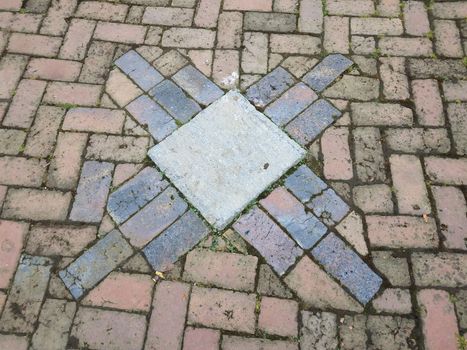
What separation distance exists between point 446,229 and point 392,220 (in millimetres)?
311

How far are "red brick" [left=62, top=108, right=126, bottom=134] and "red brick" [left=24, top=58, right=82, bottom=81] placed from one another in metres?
0.35

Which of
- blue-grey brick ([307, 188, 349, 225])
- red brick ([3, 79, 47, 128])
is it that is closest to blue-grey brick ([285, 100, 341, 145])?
blue-grey brick ([307, 188, 349, 225])

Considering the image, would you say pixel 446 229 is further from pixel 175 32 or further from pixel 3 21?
pixel 3 21

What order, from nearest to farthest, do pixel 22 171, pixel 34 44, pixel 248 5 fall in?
1. pixel 22 171
2. pixel 34 44
3. pixel 248 5

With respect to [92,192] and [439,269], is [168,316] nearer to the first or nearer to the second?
[92,192]

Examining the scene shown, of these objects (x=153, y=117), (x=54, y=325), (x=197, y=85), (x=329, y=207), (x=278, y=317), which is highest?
(x=197, y=85)

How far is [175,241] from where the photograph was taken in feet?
8.06

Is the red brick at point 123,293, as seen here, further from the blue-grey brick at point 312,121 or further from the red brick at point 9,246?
the blue-grey brick at point 312,121

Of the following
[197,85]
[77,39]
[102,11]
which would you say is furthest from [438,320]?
[102,11]

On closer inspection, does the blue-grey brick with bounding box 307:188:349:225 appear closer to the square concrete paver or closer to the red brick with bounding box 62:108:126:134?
the square concrete paver

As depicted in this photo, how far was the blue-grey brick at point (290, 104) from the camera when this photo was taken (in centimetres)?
289

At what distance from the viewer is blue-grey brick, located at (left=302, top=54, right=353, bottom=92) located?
3027 mm

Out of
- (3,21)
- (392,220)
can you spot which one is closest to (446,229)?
(392,220)

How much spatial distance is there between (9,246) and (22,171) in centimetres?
52
